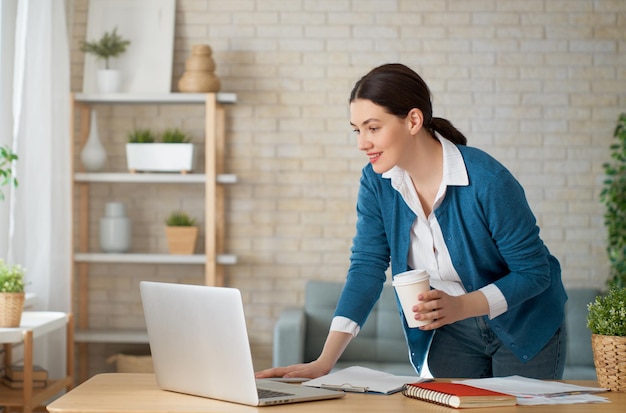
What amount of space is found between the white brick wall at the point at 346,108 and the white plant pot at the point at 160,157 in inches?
12.8

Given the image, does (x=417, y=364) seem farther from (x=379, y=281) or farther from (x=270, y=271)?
(x=270, y=271)

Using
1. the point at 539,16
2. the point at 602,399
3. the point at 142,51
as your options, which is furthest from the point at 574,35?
the point at 602,399

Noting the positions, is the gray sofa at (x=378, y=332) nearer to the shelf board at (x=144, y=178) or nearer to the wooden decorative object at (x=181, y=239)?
the wooden decorative object at (x=181, y=239)

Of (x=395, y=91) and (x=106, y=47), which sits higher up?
(x=106, y=47)

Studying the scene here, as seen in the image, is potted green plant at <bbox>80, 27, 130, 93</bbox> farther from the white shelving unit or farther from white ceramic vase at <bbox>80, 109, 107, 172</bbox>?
white ceramic vase at <bbox>80, 109, 107, 172</bbox>

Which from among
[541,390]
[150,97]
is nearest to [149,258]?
[150,97]

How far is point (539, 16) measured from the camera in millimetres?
4801

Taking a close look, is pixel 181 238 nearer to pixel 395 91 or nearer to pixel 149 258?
pixel 149 258

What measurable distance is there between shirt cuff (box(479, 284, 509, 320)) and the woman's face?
36 centimetres

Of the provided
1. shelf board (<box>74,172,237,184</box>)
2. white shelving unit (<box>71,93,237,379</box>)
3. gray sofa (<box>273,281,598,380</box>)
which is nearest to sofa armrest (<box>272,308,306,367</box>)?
gray sofa (<box>273,281,598,380</box>)

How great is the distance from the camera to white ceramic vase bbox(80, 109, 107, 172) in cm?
469

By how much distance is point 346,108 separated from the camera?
4.86 meters

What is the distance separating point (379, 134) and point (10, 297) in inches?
79.6

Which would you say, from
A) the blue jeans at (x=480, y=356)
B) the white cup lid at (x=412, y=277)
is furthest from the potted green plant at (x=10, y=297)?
the white cup lid at (x=412, y=277)
